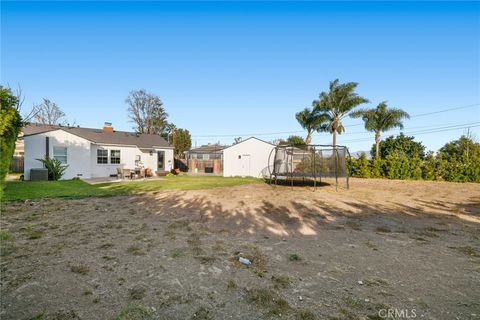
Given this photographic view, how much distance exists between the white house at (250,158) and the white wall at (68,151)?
12148mm

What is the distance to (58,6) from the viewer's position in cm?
1031

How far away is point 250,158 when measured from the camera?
23906 mm

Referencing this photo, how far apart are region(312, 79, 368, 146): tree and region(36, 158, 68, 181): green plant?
2336 cm

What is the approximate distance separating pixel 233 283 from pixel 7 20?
44.4 ft

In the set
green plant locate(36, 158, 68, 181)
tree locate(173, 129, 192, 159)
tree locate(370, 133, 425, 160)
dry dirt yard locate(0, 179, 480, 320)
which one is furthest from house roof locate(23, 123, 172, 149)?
tree locate(370, 133, 425, 160)

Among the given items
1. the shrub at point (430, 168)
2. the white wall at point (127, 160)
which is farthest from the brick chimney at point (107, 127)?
the shrub at point (430, 168)

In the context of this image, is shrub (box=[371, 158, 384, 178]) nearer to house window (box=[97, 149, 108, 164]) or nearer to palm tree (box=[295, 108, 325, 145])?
palm tree (box=[295, 108, 325, 145])

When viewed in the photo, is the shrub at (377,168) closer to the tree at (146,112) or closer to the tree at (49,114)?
the tree at (146,112)

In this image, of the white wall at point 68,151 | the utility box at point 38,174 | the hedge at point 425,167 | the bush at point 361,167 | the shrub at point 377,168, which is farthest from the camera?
the bush at point 361,167

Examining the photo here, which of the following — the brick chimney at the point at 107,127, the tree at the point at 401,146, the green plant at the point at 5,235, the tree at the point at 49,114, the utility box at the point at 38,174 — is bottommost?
the green plant at the point at 5,235

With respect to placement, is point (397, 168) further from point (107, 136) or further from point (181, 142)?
point (181, 142)

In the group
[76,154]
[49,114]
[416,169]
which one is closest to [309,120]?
[416,169]

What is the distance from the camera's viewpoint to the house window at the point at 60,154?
16.8 m

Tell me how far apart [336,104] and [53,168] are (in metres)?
24.6
